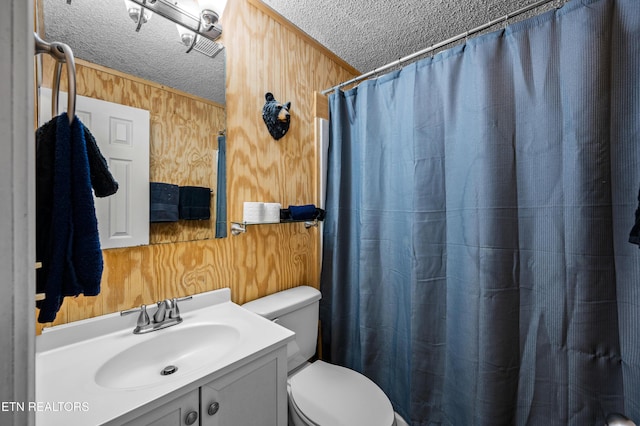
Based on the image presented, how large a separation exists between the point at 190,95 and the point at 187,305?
3.02 feet

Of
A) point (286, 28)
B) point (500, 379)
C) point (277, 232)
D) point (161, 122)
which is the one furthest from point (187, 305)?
point (286, 28)

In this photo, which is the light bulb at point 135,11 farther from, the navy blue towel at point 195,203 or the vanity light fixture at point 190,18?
the navy blue towel at point 195,203

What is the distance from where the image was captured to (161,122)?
108 centimetres

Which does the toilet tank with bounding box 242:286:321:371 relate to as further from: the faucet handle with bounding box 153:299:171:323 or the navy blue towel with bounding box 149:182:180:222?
the navy blue towel with bounding box 149:182:180:222

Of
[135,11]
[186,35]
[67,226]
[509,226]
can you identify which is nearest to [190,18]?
[186,35]

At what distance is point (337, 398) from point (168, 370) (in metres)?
0.70

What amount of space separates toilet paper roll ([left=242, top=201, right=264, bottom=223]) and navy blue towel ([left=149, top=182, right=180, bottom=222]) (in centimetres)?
30

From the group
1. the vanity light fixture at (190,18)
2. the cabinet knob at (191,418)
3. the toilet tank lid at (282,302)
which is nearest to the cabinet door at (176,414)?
the cabinet knob at (191,418)

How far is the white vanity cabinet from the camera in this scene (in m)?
0.68

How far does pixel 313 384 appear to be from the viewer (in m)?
1.23

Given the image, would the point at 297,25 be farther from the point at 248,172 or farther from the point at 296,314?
the point at 296,314

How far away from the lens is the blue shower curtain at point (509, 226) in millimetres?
861

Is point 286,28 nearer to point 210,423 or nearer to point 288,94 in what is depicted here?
point 288,94

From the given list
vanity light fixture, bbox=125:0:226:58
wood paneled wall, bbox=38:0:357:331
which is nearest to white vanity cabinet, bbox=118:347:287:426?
wood paneled wall, bbox=38:0:357:331
